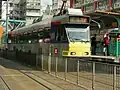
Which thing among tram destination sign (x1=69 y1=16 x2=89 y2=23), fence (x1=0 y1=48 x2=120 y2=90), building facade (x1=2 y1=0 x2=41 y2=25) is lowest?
fence (x1=0 y1=48 x2=120 y2=90)

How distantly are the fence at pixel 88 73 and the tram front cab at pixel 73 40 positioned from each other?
122 inches

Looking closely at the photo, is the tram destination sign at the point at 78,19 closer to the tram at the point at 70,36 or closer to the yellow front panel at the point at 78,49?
the tram at the point at 70,36

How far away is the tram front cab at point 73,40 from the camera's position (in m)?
24.8

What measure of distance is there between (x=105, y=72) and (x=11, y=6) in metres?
117

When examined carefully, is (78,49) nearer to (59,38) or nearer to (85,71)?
(59,38)

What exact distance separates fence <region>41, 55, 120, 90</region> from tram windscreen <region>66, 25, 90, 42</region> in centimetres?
379

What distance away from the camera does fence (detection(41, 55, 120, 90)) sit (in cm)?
1218

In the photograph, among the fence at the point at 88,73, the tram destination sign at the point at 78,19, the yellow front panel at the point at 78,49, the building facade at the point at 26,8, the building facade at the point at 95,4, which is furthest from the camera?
the building facade at the point at 26,8

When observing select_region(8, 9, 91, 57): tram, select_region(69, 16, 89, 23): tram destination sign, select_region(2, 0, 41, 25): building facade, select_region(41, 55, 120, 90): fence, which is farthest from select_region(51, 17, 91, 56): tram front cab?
select_region(2, 0, 41, 25): building facade

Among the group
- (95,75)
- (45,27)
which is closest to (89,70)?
(95,75)

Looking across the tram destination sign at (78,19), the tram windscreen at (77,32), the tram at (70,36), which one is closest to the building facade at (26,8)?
the tram at (70,36)

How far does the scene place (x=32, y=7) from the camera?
422 feet

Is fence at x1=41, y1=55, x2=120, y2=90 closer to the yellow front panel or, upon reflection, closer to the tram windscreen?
the yellow front panel

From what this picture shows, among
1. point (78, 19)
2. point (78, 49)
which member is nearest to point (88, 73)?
point (78, 49)
